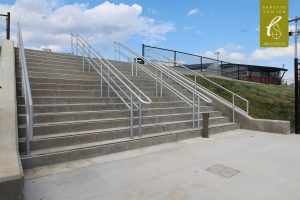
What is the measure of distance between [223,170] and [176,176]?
790 millimetres

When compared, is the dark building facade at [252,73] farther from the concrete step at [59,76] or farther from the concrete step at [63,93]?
the concrete step at [63,93]

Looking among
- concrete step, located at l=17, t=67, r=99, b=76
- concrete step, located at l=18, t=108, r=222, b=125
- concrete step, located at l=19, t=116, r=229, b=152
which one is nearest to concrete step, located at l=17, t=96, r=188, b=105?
concrete step, located at l=18, t=108, r=222, b=125

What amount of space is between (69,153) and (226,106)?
16.9ft

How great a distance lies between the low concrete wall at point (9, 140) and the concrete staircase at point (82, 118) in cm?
39

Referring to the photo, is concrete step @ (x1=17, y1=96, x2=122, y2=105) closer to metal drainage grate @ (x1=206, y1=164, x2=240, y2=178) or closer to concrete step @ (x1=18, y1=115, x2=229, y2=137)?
concrete step @ (x1=18, y1=115, x2=229, y2=137)

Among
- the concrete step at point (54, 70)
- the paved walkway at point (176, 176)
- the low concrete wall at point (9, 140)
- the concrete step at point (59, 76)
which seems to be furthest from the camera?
the concrete step at point (54, 70)

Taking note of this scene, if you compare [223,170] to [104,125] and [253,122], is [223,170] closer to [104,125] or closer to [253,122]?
[104,125]

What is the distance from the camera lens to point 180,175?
11.5ft

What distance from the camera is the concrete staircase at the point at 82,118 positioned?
405 centimetres

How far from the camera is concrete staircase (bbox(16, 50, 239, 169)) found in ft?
13.3

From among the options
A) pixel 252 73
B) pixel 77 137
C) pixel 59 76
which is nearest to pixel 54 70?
pixel 59 76

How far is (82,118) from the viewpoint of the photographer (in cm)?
504

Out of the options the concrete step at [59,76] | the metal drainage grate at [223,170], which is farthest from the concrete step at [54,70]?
the metal drainage grate at [223,170]

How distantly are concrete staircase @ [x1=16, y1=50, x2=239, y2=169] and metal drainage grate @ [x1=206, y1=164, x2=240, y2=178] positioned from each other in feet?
4.89
